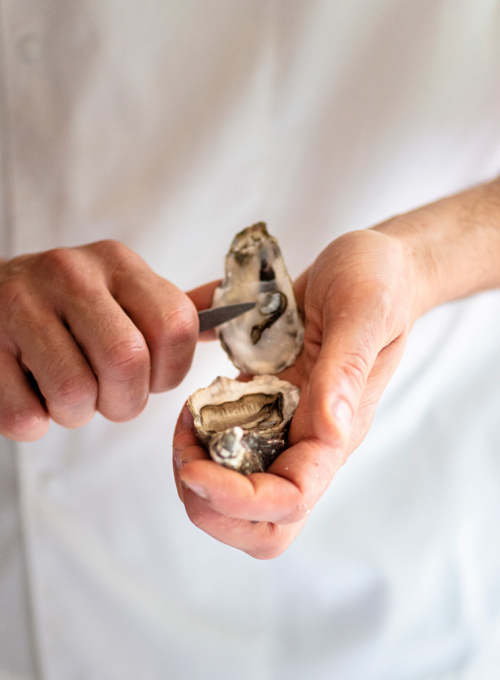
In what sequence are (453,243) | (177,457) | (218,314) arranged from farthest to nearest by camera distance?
(453,243), (218,314), (177,457)

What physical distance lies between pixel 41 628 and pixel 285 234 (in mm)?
992

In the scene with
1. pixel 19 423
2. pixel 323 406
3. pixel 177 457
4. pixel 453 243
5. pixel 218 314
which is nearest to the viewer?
pixel 323 406

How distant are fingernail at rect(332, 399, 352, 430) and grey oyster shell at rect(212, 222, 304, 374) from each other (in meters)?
0.41

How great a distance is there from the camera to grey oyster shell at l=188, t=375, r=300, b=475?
68 centimetres

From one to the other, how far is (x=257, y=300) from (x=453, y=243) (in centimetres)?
42

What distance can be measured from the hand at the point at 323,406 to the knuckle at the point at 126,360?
10 centimetres

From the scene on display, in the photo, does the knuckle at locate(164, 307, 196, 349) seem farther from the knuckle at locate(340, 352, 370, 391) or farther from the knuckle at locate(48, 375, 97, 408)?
the knuckle at locate(340, 352, 370, 391)

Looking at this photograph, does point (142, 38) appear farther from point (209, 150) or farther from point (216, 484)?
point (216, 484)

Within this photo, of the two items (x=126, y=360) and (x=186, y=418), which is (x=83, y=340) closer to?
(x=126, y=360)

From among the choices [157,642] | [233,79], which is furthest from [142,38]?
[157,642]

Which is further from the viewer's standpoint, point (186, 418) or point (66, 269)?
point (66, 269)

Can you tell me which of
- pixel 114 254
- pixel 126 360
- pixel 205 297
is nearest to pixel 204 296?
pixel 205 297

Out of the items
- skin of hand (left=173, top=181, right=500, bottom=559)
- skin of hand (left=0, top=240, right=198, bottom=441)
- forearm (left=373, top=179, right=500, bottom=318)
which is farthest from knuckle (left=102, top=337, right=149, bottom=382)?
forearm (left=373, top=179, right=500, bottom=318)

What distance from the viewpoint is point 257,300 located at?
1.09m
